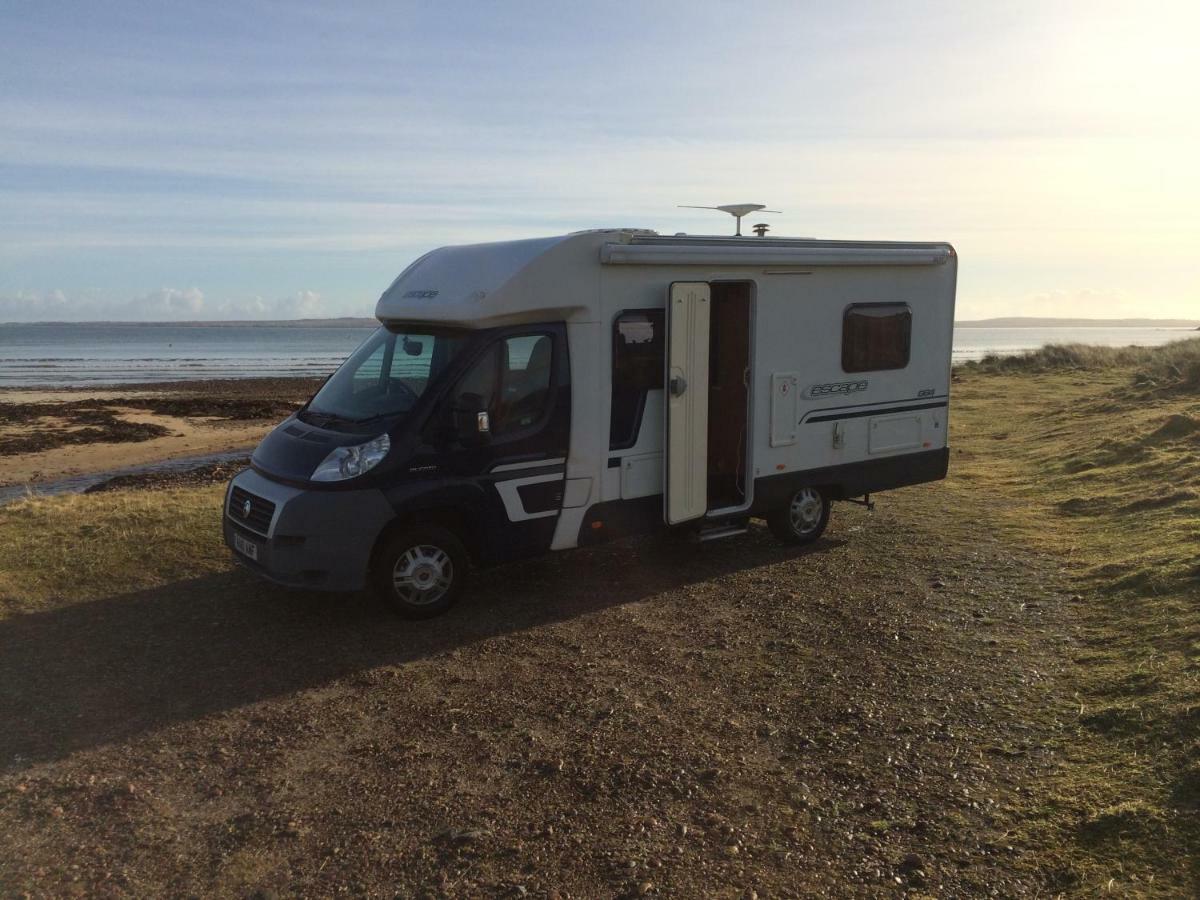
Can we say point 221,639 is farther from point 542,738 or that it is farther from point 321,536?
point 542,738

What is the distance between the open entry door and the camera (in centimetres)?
726

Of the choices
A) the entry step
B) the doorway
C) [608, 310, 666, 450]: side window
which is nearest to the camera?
[608, 310, 666, 450]: side window

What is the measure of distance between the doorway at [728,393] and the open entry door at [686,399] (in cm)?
75

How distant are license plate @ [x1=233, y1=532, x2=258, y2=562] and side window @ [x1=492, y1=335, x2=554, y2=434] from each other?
180 cm

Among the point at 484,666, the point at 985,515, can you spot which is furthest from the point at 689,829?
the point at 985,515

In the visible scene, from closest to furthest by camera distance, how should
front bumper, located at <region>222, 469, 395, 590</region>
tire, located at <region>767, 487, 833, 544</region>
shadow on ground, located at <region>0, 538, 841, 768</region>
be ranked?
shadow on ground, located at <region>0, 538, 841, 768</region> < front bumper, located at <region>222, 469, 395, 590</region> < tire, located at <region>767, 487, 833, 544</region>

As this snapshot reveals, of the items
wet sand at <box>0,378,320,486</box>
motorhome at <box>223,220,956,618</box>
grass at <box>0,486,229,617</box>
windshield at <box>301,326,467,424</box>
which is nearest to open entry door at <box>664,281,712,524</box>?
motorhome at <box>223,220,956,618</box>

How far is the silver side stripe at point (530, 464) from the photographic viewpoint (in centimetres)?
661

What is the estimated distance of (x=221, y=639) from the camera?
624 centimetres

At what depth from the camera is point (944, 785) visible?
425cm

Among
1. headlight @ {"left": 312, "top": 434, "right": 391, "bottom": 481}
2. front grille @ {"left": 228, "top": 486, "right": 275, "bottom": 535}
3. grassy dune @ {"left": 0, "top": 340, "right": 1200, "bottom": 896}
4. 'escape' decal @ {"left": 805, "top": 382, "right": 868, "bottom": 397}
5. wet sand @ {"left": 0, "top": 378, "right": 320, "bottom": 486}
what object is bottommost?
wet sand @ {"left": 0, "top": 378, "right": 320, "bottom": 486}

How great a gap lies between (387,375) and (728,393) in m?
3.36

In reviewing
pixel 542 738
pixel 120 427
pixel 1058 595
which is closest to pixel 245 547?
pixel 542 738

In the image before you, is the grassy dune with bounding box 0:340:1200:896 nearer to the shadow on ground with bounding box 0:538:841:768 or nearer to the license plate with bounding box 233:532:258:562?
the shadow on ground with bounding box 0:538:841:768
